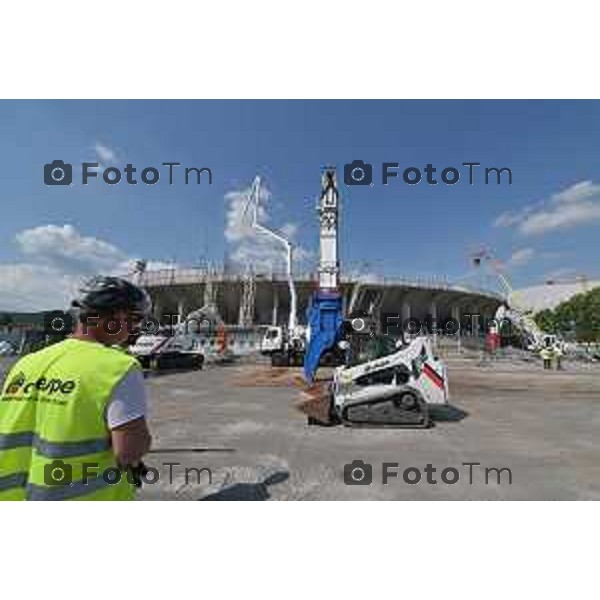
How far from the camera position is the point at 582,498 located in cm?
529

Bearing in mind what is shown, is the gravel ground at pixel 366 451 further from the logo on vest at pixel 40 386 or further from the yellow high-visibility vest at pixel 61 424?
the logo on vest at pixel 40 386

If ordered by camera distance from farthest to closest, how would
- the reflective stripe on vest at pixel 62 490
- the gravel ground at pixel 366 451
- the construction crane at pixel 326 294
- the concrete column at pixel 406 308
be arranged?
the concrete column at pixel 406 308 < the construction crane at pixel 326 294 < the gravel ground at pixel 366 451 < the reflective stripe on vest at pixel 62 490

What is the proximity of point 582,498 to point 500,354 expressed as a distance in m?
35.8

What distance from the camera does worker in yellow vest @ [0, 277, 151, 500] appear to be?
6.68ft

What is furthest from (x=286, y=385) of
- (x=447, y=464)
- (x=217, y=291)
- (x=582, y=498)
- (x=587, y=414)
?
(x=217, y=291)

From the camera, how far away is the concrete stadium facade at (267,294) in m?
54.9

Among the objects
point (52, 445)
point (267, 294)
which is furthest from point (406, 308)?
point (52, 445)

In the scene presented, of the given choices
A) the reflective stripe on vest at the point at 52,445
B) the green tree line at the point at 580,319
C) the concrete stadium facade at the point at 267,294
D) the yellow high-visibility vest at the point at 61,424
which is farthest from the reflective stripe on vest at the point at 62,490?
the green tree line at the point at 580,319

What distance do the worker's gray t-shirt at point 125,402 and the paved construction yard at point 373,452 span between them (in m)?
3.61

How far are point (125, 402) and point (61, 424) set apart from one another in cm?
28

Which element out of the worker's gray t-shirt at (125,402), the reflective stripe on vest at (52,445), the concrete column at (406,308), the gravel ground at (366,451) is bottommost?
the gravel ground at (366,451)

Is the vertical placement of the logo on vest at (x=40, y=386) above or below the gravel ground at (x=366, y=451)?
above

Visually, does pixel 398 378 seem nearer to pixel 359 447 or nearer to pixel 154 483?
pixel 359 447

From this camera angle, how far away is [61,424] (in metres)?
2.04
